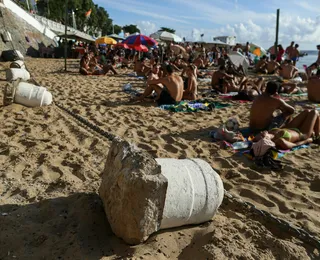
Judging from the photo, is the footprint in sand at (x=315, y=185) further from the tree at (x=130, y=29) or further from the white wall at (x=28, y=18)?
the tree at (x=130, y=29)

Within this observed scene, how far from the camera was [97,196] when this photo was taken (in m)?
2.82

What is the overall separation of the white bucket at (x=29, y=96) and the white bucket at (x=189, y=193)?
14.5 feet

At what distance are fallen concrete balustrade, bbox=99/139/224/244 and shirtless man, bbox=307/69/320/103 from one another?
6.74 metres

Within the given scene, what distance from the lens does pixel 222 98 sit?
28.1ft

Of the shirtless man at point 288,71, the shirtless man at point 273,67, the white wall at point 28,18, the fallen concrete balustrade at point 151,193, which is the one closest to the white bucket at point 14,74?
the fallen concrete balustrade at point 151,193

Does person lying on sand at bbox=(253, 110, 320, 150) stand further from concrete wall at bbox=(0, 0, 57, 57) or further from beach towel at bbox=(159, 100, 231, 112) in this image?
concrete wall at bbox=(0, 0, 57, 57)

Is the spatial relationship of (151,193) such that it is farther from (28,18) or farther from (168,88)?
(28,18)

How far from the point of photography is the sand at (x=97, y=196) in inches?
87.9

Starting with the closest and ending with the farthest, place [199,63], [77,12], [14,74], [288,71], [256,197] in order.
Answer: [256,197] → [14,74] → [288,71] → [199,63] → [77,12]

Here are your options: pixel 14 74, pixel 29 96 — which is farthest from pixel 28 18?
pixel 29 96

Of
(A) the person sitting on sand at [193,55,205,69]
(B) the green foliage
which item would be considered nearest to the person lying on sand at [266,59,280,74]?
(A) the person sitting on sand at [193,55,205,69]

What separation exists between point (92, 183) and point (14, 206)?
754 millimetres

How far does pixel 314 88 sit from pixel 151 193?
7.48 m

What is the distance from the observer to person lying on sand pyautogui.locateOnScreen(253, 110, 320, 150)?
440cm
